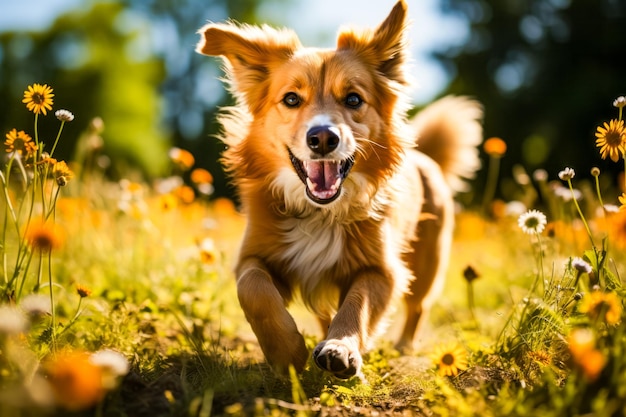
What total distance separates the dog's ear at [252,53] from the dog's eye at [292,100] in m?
0.24

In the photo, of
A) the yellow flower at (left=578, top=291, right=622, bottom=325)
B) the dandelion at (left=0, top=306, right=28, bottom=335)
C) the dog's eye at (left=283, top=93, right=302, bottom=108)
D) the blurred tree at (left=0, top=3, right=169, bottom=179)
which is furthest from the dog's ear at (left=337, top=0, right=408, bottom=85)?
the blurred tree at (left=0, top=3, right=169, bottom=179)

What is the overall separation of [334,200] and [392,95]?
→ 37.4 inches

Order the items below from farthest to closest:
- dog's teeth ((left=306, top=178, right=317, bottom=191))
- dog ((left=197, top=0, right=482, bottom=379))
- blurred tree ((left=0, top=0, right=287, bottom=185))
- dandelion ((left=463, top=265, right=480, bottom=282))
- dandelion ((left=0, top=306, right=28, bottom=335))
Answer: blurred tree ((left=0, top=0, right=287, bottom=185)) → dandelion ((left=463, top=265, right=480, bottom=282)) → dog's teeth ((left=306, top=178, right=317, bottom=191)) → dog ((left=197, top=0, right=482, bottom=379)) → dandelion ((left=0, top=306, right=28, bottom=335))

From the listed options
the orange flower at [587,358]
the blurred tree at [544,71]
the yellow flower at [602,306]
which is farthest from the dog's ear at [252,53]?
the blurred tree at [544,71]

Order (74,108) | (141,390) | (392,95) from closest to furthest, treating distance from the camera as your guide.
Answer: (141,390), (392,95), (74,108)

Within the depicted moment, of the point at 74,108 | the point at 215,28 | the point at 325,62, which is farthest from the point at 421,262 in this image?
the point at 74,108

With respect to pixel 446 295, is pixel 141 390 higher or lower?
higher

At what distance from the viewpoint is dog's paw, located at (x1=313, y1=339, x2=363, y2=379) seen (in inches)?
102

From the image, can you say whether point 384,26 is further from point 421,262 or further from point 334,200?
point 421,262

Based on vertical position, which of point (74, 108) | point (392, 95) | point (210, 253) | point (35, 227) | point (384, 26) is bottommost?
point (74, 108)

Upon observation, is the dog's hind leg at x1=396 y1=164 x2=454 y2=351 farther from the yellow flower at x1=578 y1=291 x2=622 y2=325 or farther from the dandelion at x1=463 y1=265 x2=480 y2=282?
the yellow flower at x1=578 y1=291 x2=622 y2=325

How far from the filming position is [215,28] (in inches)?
146

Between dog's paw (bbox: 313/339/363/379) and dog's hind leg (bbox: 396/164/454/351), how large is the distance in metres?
1.78

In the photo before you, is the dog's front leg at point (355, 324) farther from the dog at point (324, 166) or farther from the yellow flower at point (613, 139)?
the yellow flower at point (613, 139)
